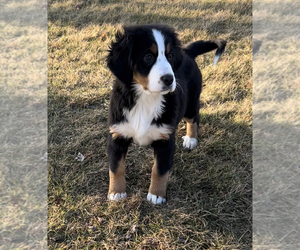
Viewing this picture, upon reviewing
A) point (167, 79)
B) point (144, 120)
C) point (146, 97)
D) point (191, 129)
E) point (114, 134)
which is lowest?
point (191, 129)

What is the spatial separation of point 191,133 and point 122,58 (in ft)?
4.49

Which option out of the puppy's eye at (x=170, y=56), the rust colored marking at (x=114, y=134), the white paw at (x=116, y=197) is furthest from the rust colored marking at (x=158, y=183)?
the puppy's eye at (x=170, y=56)

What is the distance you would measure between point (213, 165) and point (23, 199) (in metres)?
1.72

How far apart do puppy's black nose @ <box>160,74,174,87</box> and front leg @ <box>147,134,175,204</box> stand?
526mm

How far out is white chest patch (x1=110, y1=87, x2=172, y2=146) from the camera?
87.6 inches

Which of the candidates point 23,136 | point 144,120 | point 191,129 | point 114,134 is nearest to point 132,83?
point 144,120

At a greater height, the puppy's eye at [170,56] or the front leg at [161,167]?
the puppy's eye at [170,56]

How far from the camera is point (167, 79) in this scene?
1943 mm

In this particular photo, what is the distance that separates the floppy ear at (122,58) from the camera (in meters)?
2.04

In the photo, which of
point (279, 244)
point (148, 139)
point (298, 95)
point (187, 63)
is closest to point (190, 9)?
point (298, 95)

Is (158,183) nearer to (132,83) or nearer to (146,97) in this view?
(146,97)

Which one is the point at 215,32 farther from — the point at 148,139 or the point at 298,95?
the point at 148,139

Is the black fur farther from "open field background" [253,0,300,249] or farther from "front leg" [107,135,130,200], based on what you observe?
"open field background" [253,0,300,249]

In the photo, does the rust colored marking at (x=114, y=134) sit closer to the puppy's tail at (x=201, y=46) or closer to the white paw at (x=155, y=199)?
the white paw at (x=155, y=199)
